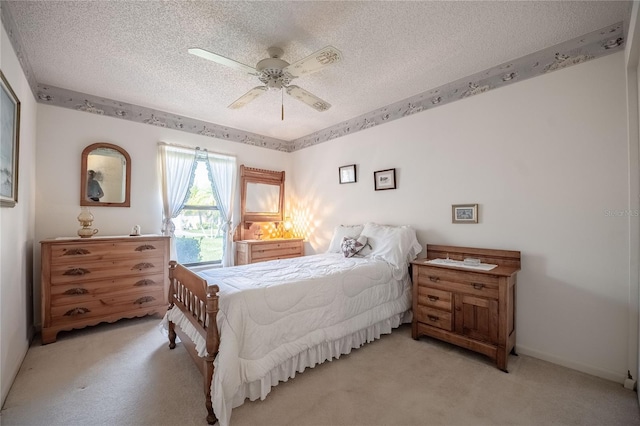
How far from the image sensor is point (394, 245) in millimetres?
3193

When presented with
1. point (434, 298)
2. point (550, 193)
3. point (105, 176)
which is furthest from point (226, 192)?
point (550, 193)

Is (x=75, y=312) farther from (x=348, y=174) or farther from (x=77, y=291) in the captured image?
(x=348, y=174)

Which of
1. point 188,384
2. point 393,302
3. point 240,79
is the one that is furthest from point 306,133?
point 188,384

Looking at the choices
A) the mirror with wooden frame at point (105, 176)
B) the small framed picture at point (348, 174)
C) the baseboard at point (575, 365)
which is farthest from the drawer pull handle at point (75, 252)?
the baseboard at point (575, 365)

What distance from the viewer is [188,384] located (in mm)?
2082

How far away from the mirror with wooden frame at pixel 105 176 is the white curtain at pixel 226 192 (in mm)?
1173

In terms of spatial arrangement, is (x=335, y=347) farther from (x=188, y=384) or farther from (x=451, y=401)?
(x=188, y=384)

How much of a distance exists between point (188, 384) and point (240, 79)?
2.84 meters

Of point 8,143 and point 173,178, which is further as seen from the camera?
point 173,178

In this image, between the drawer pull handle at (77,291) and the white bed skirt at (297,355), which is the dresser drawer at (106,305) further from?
the white bed skirt at (297,355)

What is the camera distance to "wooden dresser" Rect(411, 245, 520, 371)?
2285 mm

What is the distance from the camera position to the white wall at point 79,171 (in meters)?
3.11

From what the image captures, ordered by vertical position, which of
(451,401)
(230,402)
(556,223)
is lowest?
(451,401)

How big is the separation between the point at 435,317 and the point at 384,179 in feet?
6.03
